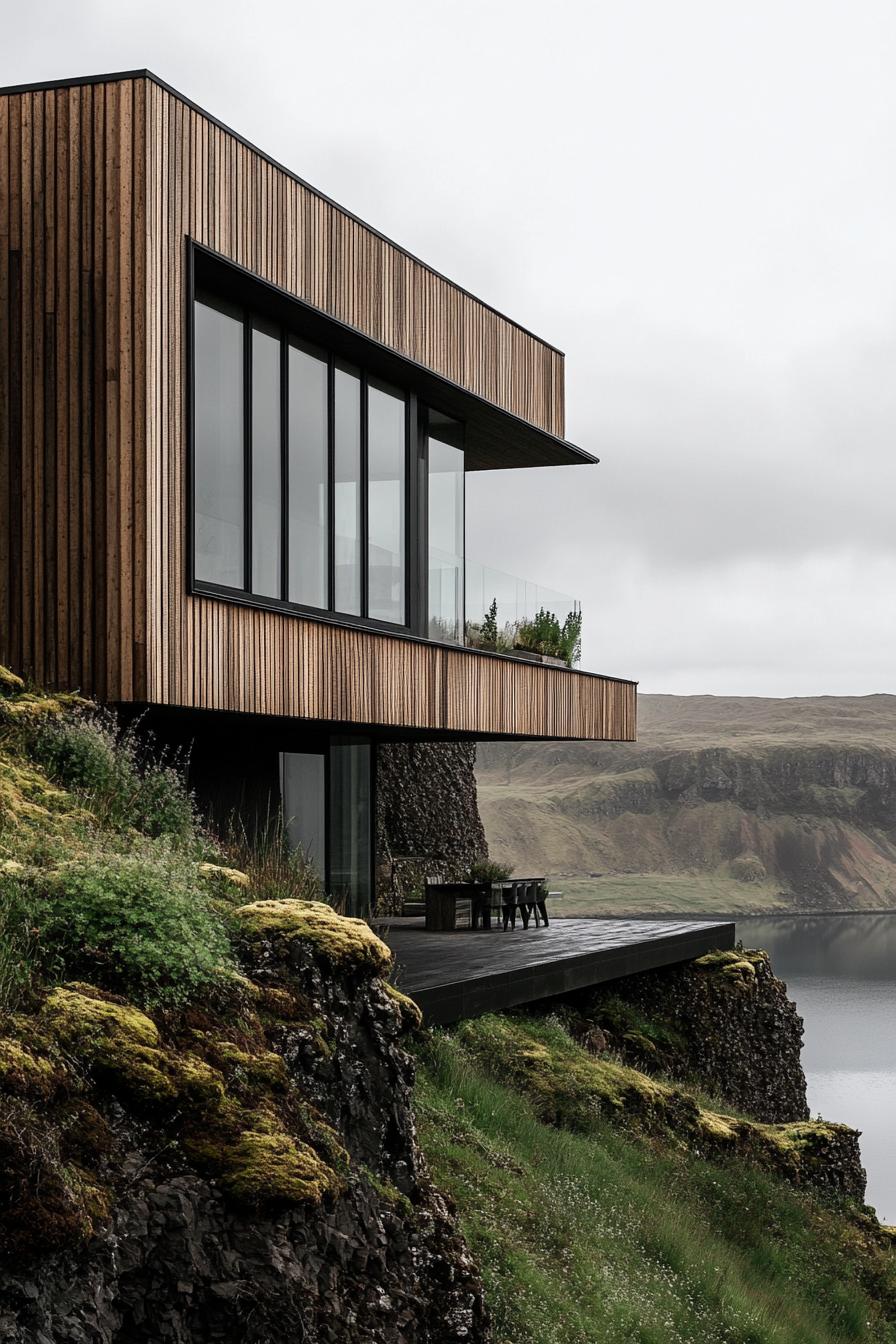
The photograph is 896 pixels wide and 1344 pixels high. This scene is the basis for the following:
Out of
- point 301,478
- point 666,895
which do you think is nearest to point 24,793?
point 301,478

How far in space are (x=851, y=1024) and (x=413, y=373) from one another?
3836cm

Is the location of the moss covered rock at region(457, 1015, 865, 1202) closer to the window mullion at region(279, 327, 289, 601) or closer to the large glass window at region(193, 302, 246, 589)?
the window mullion at region(279, 327, 289, 601)

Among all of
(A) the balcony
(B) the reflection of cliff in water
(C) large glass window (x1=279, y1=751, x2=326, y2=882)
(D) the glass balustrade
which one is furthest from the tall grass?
(B) the reflection of cliff in water

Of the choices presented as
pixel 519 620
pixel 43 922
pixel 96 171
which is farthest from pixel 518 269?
pixel 43 922

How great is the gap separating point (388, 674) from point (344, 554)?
50.5 inches

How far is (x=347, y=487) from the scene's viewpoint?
13.7 m

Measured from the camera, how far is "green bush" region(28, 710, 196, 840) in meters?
8.70

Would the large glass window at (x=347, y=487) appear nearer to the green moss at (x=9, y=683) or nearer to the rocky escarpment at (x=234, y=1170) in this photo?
the green moss at (x=9, y=683)

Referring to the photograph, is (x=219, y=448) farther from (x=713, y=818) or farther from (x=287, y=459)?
(x=713, y=818)

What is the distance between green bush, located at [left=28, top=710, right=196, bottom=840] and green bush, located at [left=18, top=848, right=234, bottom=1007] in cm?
236

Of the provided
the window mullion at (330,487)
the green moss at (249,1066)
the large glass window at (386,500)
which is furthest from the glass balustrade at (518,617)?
the green moss at (249,1066)

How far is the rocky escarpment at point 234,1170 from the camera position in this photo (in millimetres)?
4309

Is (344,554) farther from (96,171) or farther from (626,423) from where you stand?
(626,423)

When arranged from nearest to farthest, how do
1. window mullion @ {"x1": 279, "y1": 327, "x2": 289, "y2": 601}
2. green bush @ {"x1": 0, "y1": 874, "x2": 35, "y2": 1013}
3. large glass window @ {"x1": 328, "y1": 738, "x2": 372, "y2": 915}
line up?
green bush @ {"x1": 0, "y1": 874, "x2": 35, "y2": 1013} < window mullion @ {"x1": 279, "y1": 327, "x2": 289, "y2": 601} < large glass window @ {"x1": 328, "y1": 738, "x2": 372, "y2": 915}
